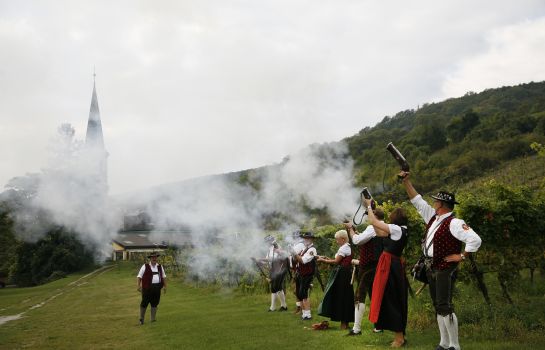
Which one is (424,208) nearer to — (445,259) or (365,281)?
(445,259)

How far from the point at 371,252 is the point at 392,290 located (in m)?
1.30

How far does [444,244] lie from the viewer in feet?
21.1

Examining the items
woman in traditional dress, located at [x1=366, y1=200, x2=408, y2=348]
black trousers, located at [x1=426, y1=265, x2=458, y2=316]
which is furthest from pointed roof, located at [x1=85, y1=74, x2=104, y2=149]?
black trousers, located at [x1=426, y1=265, x2=458, y2=316]

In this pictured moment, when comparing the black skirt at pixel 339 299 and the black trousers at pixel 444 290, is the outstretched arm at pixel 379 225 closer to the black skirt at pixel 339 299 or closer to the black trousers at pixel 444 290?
the black trousers at pixel 444 290

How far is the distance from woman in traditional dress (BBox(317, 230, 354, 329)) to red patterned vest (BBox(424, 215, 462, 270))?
3.21 meters

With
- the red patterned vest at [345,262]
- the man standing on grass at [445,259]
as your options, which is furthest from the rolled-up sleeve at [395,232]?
the red patterned vest at [345,262]

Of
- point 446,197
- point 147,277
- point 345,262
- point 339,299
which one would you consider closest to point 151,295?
point 147,277

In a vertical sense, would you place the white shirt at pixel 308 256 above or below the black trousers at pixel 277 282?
above

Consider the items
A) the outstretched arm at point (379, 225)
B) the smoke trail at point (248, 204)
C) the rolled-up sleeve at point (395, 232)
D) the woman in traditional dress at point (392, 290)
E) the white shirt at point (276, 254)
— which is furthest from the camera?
the smoke trail at point (248, 204)

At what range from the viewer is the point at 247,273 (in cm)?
2055

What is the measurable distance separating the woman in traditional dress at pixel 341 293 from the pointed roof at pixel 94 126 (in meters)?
84.8

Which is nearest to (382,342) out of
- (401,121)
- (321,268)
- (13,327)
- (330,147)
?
(321,268)

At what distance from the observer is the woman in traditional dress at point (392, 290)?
7.37 m

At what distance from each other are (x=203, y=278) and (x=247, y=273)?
214 inches
